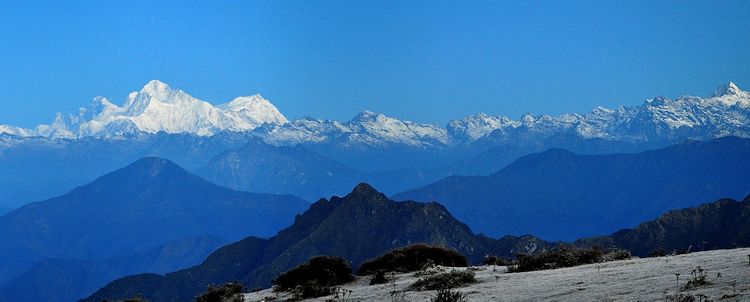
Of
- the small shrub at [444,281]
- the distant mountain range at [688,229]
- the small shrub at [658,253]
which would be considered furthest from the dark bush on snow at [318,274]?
the distant mountain range at [688,229]

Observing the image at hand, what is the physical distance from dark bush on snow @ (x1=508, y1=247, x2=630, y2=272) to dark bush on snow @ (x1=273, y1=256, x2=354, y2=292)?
5727mm

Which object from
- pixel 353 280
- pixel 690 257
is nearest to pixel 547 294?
pixel 690 257

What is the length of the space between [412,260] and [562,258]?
5936 mm

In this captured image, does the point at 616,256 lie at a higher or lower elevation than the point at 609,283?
higher

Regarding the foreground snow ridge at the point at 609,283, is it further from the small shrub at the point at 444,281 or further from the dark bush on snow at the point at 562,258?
the dark bush on snow at the point at 562,258

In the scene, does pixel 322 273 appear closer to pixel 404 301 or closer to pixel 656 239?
pixel 404 301

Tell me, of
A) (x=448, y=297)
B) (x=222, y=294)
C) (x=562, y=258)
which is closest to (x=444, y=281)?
(x=448, y=297)

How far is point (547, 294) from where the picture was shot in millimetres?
20672

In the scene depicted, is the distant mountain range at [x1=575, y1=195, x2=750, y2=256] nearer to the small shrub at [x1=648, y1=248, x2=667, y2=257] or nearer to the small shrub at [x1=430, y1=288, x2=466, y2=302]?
the small shrub at [x1=648, y1=248, x2=667, y2=257]

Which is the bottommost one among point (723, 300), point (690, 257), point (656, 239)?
point (723, 300)

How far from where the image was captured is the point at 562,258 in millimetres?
28422

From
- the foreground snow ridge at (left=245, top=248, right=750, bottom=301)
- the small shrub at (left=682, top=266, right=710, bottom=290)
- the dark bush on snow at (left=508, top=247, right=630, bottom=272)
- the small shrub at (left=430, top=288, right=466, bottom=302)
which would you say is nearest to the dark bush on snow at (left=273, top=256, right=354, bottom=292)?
the foreground snow ridge at (left=245, top=248, right=750, bottom=301)

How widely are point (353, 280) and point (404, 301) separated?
718cm

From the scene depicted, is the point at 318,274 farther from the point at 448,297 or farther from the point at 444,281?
the point at 448,297
